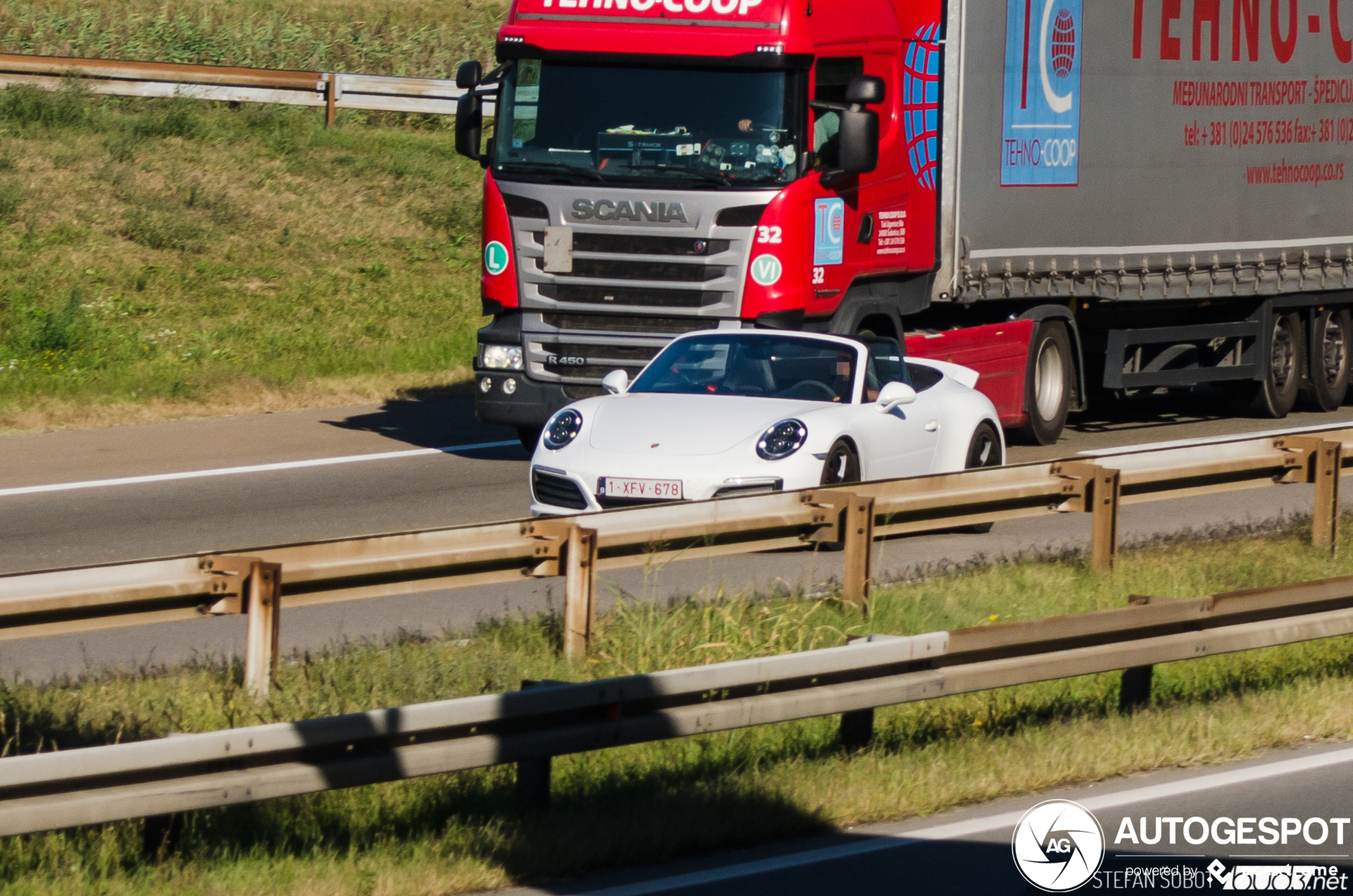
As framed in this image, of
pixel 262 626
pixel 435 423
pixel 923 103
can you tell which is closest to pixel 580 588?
pixel 262 626

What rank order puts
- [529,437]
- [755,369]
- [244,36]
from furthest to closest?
[244,36] < [529,437] < [755,369]

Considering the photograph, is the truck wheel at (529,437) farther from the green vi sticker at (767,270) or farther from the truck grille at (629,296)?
the green vi sticker at (767,270)

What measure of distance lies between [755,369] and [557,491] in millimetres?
1907

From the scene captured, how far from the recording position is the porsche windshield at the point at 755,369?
497 inches

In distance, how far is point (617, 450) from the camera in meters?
11.5

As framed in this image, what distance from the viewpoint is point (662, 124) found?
14719 millimetres

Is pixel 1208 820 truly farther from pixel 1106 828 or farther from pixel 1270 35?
pixel 1270 35

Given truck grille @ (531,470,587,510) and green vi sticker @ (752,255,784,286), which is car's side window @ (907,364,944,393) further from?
truck grille @ (531,470,587,510)

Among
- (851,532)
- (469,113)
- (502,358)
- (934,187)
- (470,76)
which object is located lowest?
(851,532)

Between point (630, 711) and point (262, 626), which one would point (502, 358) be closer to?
point (262, 626)

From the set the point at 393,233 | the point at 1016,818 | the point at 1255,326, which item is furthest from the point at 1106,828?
the point at 393,233

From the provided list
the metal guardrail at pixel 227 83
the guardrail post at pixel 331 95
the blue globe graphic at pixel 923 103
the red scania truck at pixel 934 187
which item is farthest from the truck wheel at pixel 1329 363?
the guardrail post at pixel 331 95

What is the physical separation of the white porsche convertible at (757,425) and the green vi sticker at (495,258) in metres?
2.45

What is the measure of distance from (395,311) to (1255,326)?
9762 millimetres
